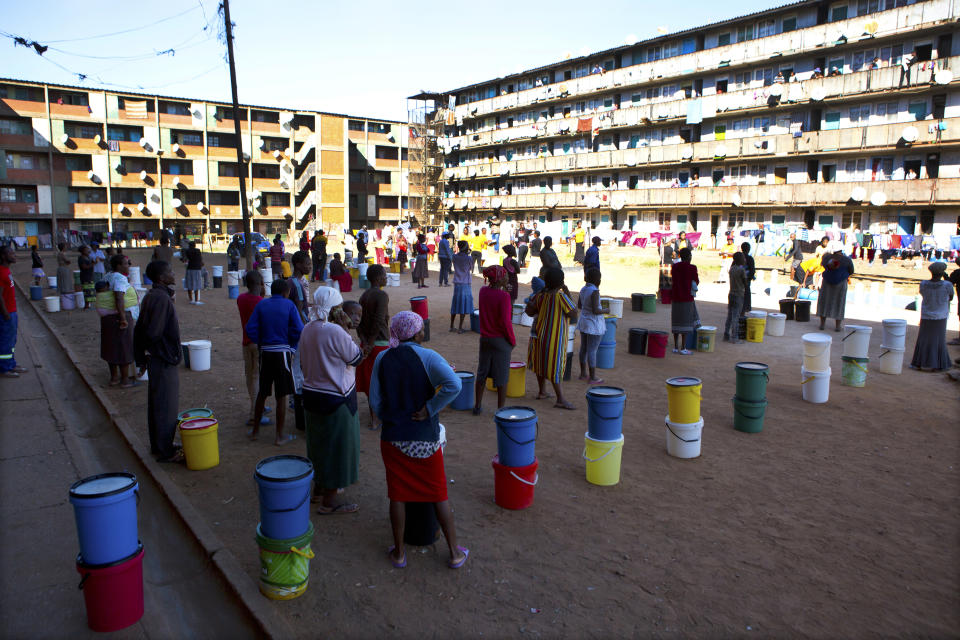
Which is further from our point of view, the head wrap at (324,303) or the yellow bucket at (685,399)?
the yellow bucket at (685,399)

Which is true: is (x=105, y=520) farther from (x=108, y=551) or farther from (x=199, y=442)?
(x=199, y=442)

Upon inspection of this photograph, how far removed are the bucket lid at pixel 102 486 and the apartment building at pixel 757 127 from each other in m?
37.6

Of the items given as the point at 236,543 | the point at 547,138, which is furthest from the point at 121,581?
the point at 547,138

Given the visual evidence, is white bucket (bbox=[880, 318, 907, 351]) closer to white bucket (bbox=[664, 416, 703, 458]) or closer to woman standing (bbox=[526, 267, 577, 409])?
white bucket (bbox=[664, 416, 703, 458])

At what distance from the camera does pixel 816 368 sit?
818 cm

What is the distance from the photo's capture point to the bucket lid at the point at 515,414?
4867mm

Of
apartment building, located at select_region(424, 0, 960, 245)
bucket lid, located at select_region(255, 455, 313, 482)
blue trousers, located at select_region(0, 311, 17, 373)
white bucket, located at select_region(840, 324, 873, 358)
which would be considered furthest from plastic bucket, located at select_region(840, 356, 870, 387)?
apartment building, located at select_region(424, 0, 960, 245)

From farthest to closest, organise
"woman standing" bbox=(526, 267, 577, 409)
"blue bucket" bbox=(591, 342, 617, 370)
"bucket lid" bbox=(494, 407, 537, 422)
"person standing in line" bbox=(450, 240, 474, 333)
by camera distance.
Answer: "person standing in line" bbox=(450, 240, 474, 333) < "blue bucket" bbox=(591, 342, 617, 370) < "woman standing" bbox=(526, 267, 577, 409) < "bucket lid" bbox=(494, 407, 537, 422)

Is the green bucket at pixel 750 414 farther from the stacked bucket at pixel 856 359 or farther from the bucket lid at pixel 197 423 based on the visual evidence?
the bucket lid at pixel 197 423

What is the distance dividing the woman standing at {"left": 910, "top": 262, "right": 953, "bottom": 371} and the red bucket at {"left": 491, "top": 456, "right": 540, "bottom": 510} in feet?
27.4

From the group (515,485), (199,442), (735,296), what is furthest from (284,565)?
(735,296)

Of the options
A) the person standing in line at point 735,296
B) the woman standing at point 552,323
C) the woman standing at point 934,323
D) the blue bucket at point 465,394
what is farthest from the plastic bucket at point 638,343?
the blue bucket at point 465,394

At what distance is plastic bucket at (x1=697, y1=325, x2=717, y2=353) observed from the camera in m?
11.6

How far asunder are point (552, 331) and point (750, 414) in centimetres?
247
